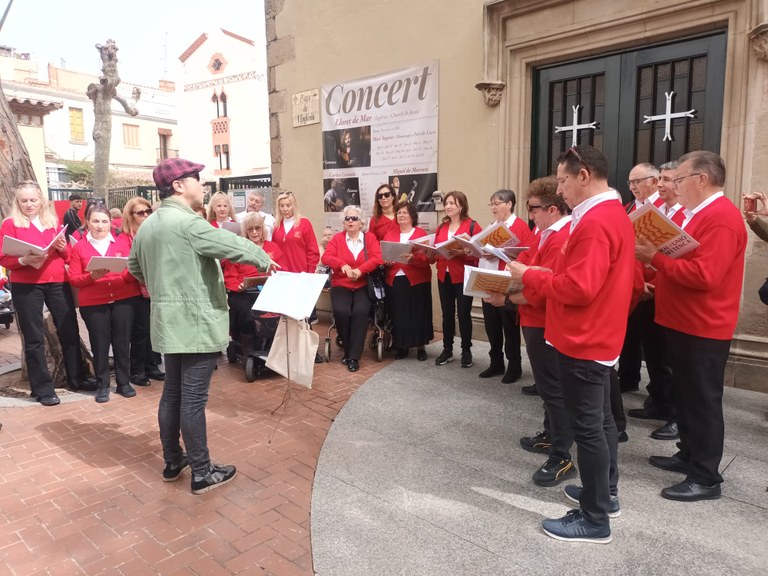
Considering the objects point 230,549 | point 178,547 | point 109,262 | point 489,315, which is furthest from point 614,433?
point 109,262

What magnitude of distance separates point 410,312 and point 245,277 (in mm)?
1775

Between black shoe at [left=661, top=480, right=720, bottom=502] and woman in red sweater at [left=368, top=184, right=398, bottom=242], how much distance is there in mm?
3916

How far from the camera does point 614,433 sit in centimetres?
291

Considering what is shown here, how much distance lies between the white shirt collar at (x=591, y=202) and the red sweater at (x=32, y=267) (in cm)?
443

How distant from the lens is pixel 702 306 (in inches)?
121

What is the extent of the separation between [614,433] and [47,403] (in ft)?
15.3

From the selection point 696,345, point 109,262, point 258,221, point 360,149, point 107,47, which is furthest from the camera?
point 107,47

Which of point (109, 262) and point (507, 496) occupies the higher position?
point (109, 262)

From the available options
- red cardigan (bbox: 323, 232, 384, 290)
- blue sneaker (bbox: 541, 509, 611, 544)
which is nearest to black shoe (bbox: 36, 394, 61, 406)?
red cardigan (bbox: 323, 232, 384, 290)

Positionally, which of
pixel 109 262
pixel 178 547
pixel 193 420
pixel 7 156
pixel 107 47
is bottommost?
pixel 178 547

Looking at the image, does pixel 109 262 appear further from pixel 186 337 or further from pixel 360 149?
pixel 360 149

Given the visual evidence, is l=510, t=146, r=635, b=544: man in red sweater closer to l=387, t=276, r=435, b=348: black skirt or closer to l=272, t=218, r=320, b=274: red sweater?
l=387, t=276, r=435, b=348: black skirt

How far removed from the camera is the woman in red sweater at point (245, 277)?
19.6 feet

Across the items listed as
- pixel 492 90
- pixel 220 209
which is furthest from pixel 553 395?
pixel 220 209
